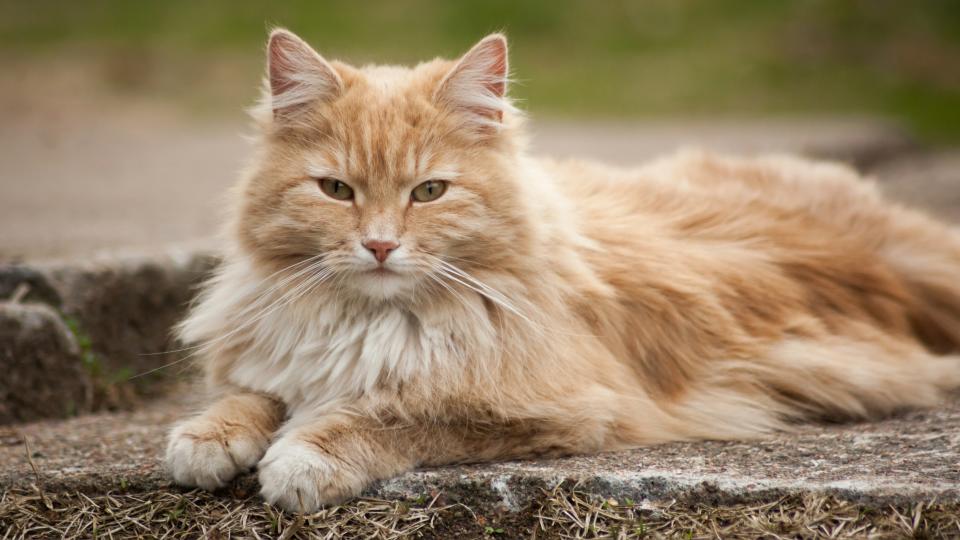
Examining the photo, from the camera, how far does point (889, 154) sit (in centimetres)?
940

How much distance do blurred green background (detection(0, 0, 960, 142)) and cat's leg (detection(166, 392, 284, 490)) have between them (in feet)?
30.9

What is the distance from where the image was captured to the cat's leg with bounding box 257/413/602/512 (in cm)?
265

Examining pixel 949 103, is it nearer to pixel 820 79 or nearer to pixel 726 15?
pixel 820 79

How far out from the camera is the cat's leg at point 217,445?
2754 millimetres

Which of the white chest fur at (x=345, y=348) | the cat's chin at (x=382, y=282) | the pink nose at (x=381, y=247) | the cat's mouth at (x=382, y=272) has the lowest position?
the white chest fur at (x=345, y=348)

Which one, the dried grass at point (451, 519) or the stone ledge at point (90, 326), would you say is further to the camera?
the stone ledge at point (90, 326)

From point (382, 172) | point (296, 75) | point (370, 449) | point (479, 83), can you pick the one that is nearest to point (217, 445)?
point (370, 449)

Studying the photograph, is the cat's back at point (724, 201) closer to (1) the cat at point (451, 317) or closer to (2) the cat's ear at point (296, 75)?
(1) the cat at point (451, 317)

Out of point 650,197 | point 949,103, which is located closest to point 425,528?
point 650,197

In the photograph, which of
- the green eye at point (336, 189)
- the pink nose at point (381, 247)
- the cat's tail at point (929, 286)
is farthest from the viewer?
the cat's tail at point (929, 286)

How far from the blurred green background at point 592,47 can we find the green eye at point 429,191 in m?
9.28

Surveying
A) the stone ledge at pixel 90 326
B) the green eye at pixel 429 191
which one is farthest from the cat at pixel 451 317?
the stone ledge at pixel 90 326

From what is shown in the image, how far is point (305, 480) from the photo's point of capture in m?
2.63

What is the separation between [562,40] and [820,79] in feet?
11.8
